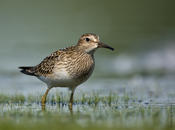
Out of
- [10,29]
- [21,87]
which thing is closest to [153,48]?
[21,87]

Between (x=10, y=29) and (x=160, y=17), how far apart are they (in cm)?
1031

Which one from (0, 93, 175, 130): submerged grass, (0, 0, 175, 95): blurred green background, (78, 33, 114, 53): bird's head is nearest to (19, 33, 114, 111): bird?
(78, 33, 114, 53): bird's head

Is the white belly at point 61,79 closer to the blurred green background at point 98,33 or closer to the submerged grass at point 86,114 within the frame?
the submerged grass at point 86,114

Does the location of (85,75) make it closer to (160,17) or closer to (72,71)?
(72,71)

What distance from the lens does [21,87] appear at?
1565 cm

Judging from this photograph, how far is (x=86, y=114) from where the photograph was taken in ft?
32.4


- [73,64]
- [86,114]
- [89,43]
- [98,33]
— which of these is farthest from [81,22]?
[86,114]

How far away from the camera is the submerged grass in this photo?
842cm

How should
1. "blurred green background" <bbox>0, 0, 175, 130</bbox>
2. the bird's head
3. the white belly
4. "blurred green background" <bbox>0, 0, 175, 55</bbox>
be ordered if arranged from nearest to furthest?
"blurred green background" <bbox>0, 0, 175, 130</bbox> < the white belly < the bird's head < "blurred green background" <bbox>0, 0, 175, 55</bbox>

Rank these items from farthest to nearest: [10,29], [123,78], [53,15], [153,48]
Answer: [53,15], [10,29], [153,48], [123,78]

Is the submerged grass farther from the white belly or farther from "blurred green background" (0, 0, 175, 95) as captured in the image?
"blurred green background" (0, 0, 175, 95)

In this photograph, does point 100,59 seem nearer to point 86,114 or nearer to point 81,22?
point 81,22

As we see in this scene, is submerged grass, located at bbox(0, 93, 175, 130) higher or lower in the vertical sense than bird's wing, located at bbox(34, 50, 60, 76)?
lower

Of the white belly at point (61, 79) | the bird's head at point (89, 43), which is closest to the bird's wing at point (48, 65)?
the white belly at point (61, 79)
